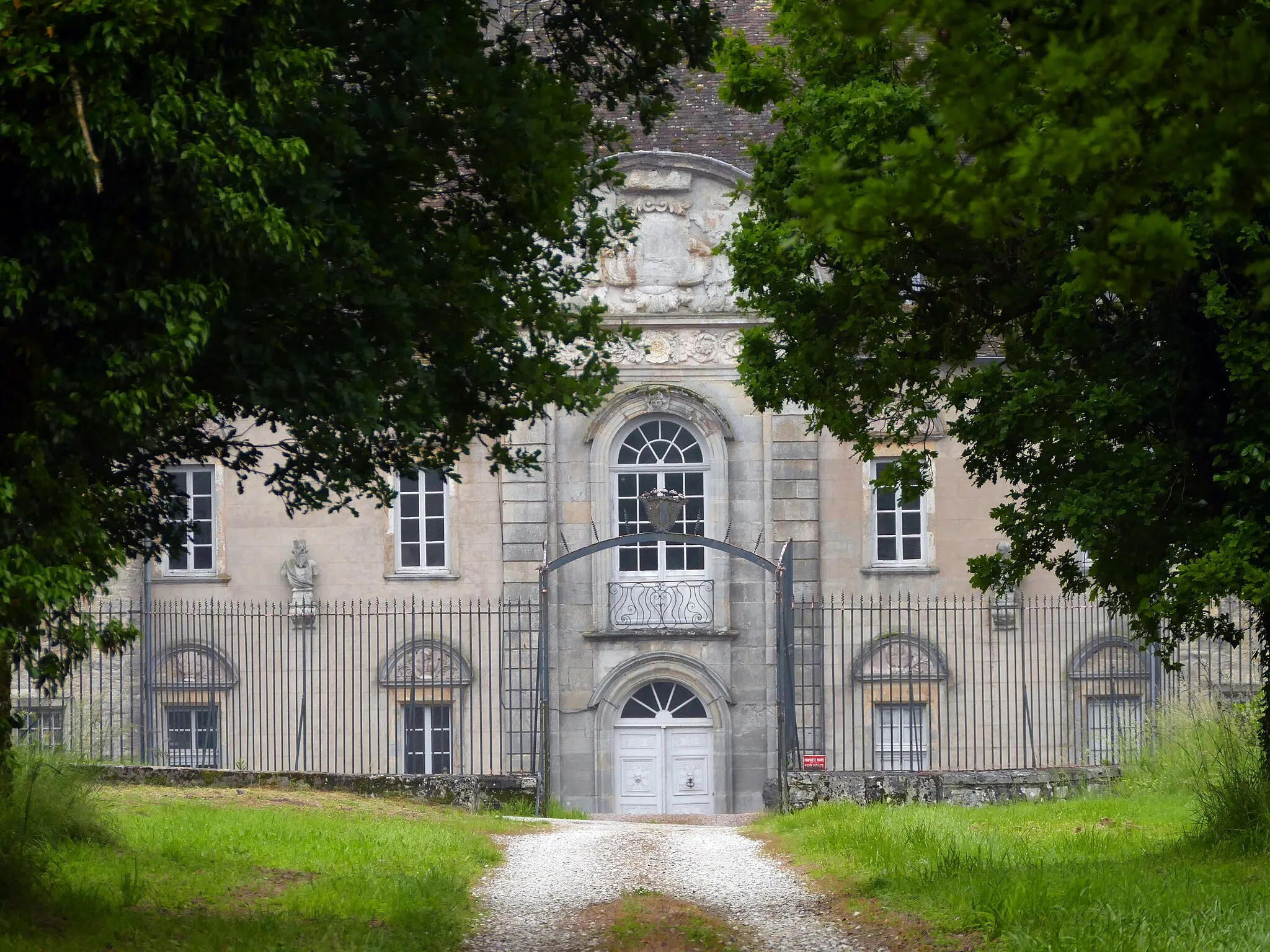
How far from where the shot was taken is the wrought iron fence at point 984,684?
21469mm

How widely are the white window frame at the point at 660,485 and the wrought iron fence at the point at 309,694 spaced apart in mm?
1689

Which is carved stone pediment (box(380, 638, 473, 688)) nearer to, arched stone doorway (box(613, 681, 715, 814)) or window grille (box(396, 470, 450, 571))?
window grille (box(396, 470, 450, 571))

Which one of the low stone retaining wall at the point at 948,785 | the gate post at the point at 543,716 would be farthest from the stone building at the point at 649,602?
the low stone retaining wall at the point at 948,785

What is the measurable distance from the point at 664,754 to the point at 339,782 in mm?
5980

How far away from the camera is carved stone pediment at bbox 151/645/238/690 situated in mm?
21688

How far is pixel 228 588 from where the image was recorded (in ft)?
74.2

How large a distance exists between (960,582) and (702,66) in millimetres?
14317

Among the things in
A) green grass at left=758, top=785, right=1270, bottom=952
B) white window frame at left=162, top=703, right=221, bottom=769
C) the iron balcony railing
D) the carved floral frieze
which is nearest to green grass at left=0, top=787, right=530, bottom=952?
green grass at left=758, top=785, right=1270, bottom=952

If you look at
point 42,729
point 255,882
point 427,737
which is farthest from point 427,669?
point 255,882

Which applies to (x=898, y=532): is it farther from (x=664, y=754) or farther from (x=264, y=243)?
(x=264, y=243)

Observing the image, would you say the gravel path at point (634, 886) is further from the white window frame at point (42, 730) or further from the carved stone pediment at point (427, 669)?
the carved stone pediment at point (427, 669)

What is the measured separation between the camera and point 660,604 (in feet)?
73.4

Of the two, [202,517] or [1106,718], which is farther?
[202,517]

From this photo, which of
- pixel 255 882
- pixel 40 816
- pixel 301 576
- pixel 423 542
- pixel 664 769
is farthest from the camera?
pixel 423 542
